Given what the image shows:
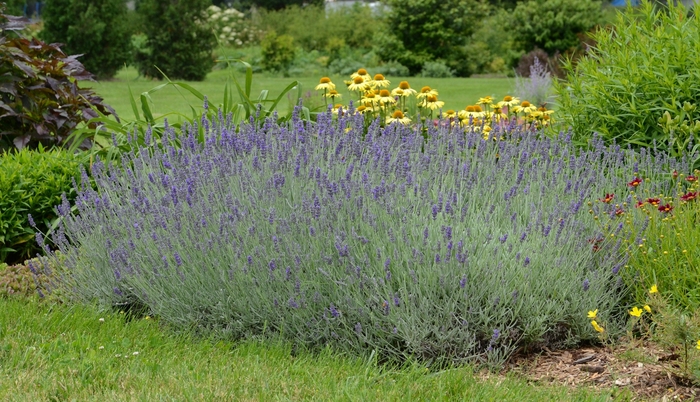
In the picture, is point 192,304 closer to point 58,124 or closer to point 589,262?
point 589,262

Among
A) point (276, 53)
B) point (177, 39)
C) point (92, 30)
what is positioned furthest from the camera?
point (276, 53)

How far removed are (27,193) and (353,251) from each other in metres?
2.79

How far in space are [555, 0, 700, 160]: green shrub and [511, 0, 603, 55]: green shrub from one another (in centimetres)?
1568

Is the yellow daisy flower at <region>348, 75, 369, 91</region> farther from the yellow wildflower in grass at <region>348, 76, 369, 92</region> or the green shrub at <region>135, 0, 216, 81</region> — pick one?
the green shrub at <region>135, 0, 216, 81</region>

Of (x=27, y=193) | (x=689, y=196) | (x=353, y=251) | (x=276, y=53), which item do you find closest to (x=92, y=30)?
(x=276, y=53)

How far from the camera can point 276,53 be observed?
21.3m

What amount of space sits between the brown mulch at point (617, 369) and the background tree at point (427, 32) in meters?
17.6

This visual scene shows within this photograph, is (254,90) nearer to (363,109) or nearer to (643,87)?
(363,109)

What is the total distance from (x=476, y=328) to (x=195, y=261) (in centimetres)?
142

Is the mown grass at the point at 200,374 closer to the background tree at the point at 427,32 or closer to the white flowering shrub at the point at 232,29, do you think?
the background tree at the point at 427,32

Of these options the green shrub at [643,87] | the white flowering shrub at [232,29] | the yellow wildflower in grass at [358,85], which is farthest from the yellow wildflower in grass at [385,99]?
the white flowering shrub at [232,29]

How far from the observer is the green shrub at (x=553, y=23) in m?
20.5

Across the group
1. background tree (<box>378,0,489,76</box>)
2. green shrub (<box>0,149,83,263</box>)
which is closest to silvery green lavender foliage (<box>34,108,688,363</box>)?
green shrub (<box>0,149,83,263</box>)

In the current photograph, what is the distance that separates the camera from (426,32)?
21.0m
